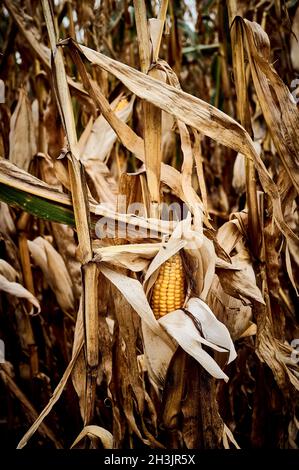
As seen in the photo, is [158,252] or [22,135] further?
[22,135]

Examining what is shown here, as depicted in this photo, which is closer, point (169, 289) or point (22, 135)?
point (169, 289)

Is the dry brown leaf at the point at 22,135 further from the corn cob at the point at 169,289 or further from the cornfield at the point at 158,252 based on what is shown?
the corn cob at the point at 169,289

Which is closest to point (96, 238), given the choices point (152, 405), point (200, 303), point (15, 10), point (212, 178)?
point (200, 303)

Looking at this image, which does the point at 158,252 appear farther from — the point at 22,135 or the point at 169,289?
the point at 22,135

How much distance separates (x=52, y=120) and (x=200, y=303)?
2.34 ft

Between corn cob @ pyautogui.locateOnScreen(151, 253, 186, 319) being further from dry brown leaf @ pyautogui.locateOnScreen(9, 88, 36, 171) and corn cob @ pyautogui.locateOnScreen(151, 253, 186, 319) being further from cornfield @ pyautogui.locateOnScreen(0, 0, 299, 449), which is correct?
dry brown leaf @ pyautogui.locateOnScreen(9, 88, 36, 171)

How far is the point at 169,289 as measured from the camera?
0.78 m

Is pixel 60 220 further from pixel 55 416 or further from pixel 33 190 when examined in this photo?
pixel 55 416

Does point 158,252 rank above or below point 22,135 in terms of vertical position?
below

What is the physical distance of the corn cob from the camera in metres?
0.78

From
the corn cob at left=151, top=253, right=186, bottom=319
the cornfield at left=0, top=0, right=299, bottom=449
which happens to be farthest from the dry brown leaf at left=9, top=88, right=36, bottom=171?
the corn cob at left=151, top=253, right=186, bottom=319

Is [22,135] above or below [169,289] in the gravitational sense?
above

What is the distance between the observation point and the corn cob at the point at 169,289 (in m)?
0.78

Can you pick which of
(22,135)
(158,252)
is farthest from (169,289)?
(22,135)
